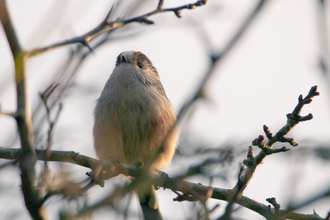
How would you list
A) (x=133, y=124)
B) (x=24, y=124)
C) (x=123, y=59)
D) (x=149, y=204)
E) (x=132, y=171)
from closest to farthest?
(x=24, y=124) < (x=132, y=171) < (x=133, y=124) < (x=149, y=204) < (x=123, y=59)

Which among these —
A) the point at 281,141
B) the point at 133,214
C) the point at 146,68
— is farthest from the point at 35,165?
the point at 146,68

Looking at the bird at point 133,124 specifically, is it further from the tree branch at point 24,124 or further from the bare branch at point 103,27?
the bare branch at point 103,27

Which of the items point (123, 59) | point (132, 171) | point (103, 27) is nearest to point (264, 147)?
point (132, 171)

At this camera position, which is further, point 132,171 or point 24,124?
point 132,171

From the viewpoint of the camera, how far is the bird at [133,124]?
5551 millimetres

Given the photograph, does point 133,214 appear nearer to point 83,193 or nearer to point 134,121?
point 83,193

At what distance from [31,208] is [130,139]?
7.53ft

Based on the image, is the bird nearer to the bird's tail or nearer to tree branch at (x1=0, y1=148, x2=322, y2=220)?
the bird's tail

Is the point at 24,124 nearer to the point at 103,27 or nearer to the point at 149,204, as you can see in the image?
the point at 103,27

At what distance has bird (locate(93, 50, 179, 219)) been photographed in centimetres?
555

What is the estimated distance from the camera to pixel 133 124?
5.54 m

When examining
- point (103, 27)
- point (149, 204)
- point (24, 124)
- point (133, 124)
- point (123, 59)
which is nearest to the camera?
point (103, 27)

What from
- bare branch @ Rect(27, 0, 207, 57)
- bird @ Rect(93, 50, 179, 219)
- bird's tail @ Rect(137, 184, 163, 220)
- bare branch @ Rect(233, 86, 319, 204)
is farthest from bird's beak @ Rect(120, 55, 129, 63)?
bare branch @ Rect(233, 86, 319, 204)

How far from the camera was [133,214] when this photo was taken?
3.00 meters
